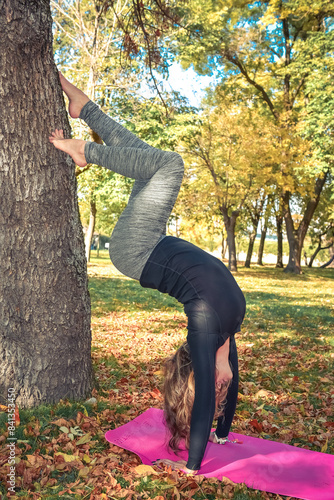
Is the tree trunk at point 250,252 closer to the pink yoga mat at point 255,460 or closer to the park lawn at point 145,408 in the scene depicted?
the park lawn at point 145,408

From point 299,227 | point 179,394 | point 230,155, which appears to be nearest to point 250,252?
point 299,227

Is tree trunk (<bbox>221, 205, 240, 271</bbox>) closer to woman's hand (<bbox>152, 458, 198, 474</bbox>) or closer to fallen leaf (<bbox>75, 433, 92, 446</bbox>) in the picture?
fallen leaf (<bbox>75, 433, 92, 446</bbox>)

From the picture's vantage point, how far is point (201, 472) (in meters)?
3.06

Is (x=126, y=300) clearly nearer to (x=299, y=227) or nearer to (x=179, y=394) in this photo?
(x=179, y=394)

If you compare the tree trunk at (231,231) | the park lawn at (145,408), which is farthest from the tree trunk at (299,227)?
the park lawn at (145,408)

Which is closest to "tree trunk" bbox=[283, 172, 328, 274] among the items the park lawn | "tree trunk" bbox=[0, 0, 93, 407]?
the park lawn

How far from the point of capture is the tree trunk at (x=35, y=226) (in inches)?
138

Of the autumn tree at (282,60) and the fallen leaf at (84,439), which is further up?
the autumn tree at (282,60)

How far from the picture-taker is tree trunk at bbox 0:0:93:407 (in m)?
3.51

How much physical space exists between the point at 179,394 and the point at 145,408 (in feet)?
4.37

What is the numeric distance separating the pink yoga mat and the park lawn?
8 cm

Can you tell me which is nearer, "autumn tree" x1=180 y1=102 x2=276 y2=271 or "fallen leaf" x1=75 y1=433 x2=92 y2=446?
"fallen leaf" x1=75 y1=433 x2=92 y2=446

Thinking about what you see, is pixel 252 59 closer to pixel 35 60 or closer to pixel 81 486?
pixel 35 60

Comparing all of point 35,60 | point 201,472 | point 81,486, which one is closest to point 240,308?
point 201,472
